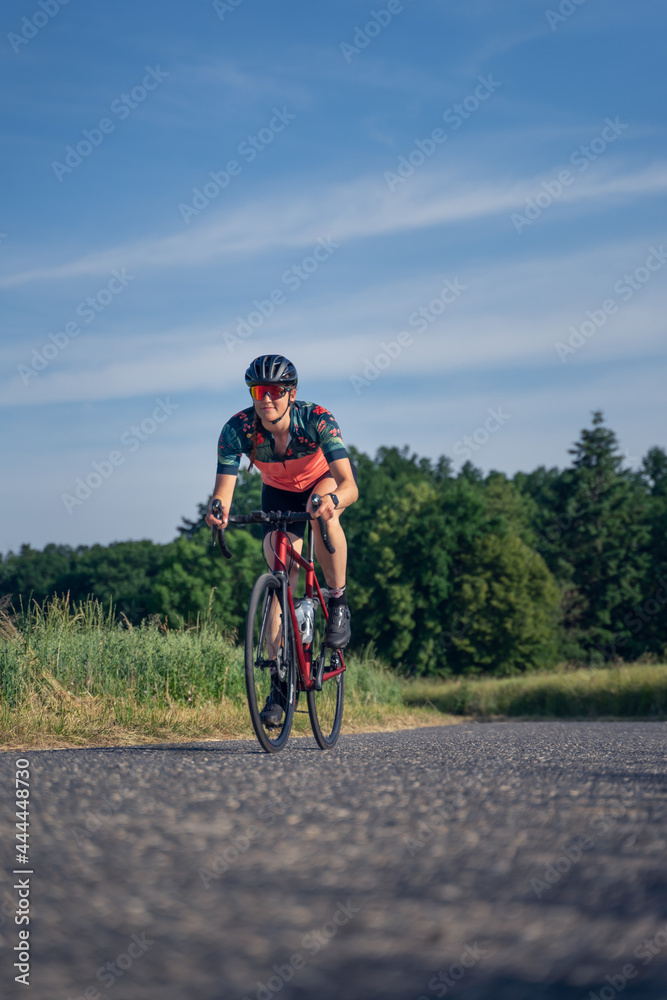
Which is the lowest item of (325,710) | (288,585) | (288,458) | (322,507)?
(325,710)

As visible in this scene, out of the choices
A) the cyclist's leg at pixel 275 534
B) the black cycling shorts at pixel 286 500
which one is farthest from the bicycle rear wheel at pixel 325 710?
the black cycling shorts at pixel 286 500

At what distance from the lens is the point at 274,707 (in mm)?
5082

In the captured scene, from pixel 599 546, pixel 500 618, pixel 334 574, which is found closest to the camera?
pixel 334 574

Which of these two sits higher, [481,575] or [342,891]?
[481,575]

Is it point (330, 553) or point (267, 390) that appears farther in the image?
point (330, 553)

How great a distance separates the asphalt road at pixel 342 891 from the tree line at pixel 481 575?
131ft

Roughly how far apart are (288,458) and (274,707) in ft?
4.89

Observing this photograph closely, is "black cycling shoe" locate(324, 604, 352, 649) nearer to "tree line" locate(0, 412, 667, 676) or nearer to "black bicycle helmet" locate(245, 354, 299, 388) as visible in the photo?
"black bicycle helmet" locate(245, 354, 299, 388)

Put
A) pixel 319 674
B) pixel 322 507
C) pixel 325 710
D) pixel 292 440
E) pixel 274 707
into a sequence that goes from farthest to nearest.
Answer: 1. pixel 325 710
2. pixel 319 674
3. pixel 292 440
4. pixel 322 507
5. pixel 274 707

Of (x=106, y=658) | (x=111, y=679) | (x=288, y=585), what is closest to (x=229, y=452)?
(x=288, y=585)

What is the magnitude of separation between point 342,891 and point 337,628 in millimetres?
4034

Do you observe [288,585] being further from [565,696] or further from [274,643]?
[565,696]

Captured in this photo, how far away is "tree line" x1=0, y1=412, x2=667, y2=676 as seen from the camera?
49875mm

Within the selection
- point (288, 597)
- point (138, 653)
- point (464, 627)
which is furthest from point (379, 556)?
point (288, 597)
